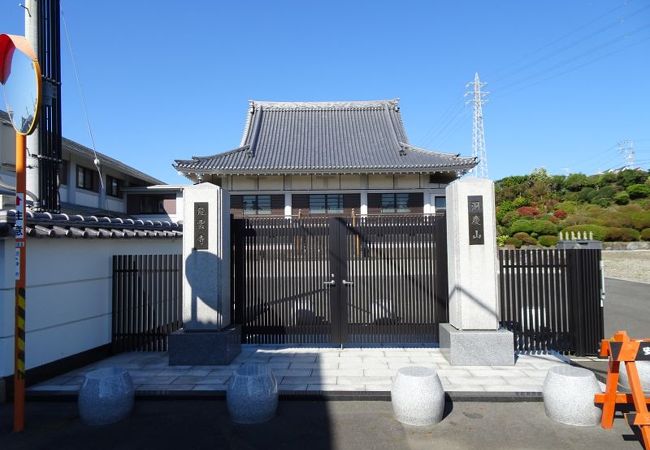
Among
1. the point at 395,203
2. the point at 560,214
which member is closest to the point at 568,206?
the point at 560,214

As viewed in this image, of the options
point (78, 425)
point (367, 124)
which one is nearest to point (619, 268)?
point (367, 124)

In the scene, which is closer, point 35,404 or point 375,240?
point 35,404

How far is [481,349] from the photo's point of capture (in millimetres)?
6195

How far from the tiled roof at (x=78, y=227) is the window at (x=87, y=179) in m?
19.1

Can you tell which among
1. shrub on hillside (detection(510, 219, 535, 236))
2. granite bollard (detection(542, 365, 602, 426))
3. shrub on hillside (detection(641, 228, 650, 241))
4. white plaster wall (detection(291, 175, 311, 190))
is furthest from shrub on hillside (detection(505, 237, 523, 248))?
granite bollard (detection(542, 365, 602, 426))

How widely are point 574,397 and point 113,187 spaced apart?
100 ft

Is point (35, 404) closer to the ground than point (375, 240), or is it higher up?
closer to the ground

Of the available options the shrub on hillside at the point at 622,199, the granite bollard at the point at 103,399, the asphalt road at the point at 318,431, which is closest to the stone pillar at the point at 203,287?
the asphalt road at the point at 318,431

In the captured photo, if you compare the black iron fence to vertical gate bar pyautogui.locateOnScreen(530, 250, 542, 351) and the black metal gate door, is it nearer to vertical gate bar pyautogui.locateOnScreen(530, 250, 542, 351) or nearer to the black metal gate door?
the black metal gate door

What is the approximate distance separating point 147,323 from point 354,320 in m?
3.90

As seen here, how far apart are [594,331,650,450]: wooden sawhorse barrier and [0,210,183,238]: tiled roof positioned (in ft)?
23.6

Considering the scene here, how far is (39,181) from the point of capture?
820 centimetres

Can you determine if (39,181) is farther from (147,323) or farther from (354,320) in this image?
(354,320)

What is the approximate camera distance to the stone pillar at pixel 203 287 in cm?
633
